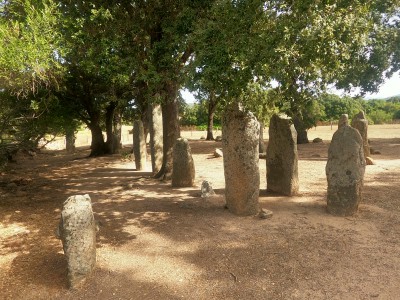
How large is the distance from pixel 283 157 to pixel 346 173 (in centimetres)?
202

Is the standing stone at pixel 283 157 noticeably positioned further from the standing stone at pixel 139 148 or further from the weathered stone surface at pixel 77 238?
the standing stone at pixel 139 148

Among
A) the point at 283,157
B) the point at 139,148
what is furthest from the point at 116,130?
the point at 283,157

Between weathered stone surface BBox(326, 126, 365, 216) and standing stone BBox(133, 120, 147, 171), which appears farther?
standing stone BBox(133, 120, 147, 171)

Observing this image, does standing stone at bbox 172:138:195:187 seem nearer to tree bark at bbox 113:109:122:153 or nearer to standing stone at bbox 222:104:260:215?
standing stone at bbox 222:104:260:215

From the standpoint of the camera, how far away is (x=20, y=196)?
38.0ft

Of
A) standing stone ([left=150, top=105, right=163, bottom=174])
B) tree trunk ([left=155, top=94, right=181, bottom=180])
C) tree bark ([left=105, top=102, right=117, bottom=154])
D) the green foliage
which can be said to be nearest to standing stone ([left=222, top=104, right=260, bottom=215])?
tree trunk ([left=155, top=94, right=181, bottom=180])

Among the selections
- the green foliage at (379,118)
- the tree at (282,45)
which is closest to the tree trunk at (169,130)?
the tree at (282,45)

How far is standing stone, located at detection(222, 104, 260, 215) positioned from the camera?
25.0ft

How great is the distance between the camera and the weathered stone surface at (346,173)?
7383mm

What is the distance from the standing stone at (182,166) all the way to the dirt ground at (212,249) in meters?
0.75

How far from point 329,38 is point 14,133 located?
1152 centimetres

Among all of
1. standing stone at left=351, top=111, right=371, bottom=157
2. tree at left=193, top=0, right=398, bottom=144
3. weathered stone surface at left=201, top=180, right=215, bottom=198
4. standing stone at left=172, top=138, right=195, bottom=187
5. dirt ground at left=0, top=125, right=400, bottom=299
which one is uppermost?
tree at left=193, top=0, right=398, bottom=144

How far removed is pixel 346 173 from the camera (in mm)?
7414

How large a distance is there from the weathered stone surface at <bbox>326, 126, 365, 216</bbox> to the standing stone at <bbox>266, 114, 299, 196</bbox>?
1503 millimetres
